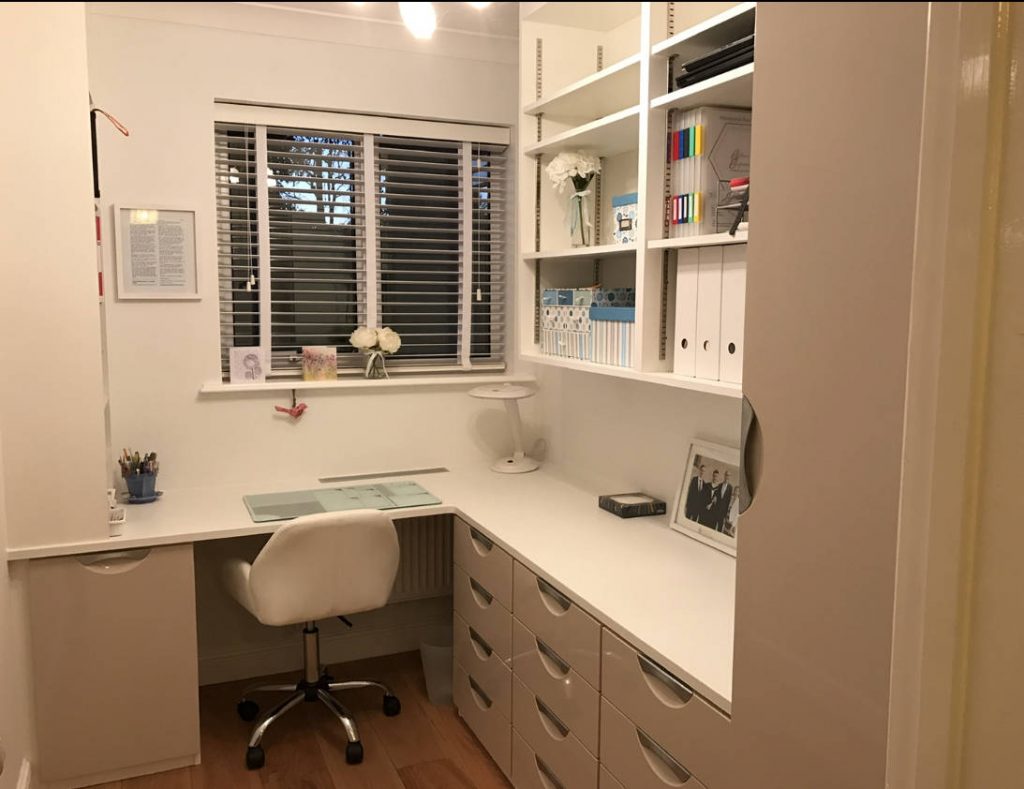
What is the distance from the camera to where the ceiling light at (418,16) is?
0.76 meters

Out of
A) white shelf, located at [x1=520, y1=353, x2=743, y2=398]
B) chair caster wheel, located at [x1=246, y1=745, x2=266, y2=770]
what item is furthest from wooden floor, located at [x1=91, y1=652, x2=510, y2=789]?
white shelf, located at [x1=520, y1=353, x2=743, y2=398]

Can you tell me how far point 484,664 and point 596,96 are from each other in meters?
1.59

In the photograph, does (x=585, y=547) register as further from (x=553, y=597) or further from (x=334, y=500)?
(x=334, y=500)

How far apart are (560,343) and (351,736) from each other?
1.27 meters

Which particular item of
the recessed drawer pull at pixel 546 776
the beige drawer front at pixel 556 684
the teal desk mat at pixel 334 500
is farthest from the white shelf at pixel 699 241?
the recessed drawer pull at pixel 546 776

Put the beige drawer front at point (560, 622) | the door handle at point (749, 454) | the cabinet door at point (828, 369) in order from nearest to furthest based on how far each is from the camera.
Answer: the cabinet door at point (828, 369) < the door handle at point (749, 454) < the beige drawer front at point (560, 622)

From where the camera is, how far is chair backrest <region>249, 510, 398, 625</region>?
7.28ft

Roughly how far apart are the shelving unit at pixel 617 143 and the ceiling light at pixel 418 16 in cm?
77

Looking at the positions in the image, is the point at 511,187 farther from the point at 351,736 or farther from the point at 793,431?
the point at 793,431

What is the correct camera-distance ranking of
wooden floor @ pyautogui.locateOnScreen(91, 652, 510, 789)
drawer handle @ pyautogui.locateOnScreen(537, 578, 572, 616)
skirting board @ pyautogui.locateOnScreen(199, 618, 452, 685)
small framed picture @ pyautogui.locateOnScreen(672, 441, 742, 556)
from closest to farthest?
drawer handle @ pyautogui.locateOnScreen(537, 578, 572, 616), small framed picture @ pyautogui.locateOnScreen(672, 441, 742, 556), wooden floor @ pyautogui.locateOnScreen(91, 652, 510, 789), skirting board @ pyautogui.locateOnScreen(199, 618, 452, 685)

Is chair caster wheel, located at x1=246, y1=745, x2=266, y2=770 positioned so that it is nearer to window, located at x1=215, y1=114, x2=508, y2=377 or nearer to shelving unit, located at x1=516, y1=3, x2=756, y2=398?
window, located at x1=215, y1=114, x2=508, y2=377

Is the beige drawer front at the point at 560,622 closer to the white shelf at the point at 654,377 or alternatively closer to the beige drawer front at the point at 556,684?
the beige drawer front at the point at 556,684

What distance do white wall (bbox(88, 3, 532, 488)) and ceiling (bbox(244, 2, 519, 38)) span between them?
160 centimetres

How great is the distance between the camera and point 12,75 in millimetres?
1888
